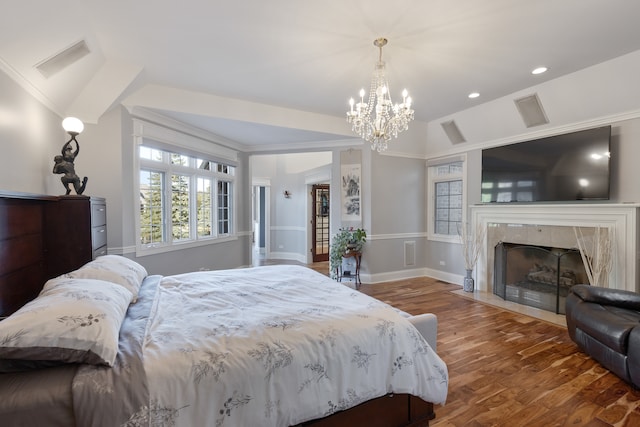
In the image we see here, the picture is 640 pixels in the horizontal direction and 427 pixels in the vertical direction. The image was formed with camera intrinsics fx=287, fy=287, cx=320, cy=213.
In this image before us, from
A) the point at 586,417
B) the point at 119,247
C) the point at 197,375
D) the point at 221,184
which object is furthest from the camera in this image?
the point at 221,184

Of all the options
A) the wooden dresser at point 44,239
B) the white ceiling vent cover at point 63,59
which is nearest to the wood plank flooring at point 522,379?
the wooden dresser at point 44,239

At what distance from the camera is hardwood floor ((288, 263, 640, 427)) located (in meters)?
1.85

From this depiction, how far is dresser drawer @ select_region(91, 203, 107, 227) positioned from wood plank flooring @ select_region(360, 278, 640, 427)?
3092 millimetres

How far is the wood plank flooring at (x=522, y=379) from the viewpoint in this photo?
1851 millimetres

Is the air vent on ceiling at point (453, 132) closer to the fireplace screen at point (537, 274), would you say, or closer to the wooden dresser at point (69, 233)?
the fireplace screen at point (537, 274)

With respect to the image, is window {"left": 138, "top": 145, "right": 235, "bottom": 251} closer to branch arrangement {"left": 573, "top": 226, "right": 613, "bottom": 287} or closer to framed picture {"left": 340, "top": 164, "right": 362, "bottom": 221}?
framed picture {"left": 340, "top": 164, "right": 362, "bottom": 221}

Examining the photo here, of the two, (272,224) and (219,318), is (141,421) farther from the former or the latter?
(272,224)

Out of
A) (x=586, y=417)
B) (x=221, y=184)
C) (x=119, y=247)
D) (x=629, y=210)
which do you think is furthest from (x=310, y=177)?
(x=586, y=417)

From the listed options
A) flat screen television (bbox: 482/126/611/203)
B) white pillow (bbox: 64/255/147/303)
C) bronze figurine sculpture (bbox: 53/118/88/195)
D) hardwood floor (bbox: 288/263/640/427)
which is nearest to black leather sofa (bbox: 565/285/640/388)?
hardwood floor (bbox: 288/263/640/427)

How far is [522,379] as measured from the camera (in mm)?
2246

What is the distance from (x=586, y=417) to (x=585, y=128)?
3.22 meters

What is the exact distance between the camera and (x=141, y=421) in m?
1.03

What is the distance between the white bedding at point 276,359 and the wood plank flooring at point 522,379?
626mm

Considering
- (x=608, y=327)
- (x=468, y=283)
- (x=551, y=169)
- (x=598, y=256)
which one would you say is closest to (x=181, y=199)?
(x=468, y=283)
